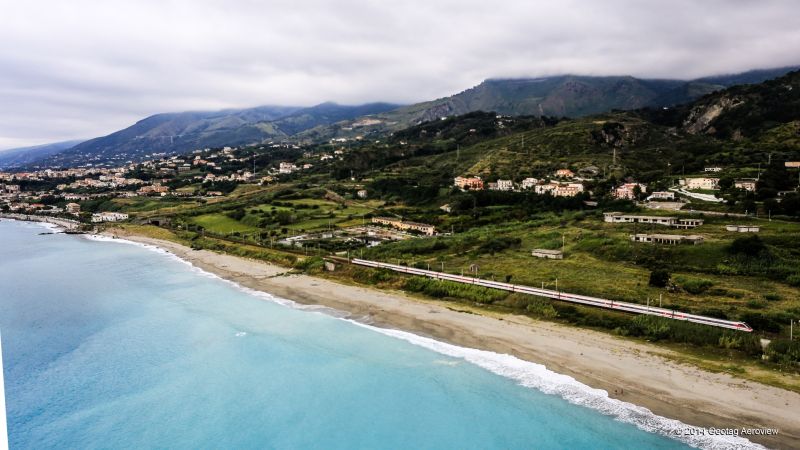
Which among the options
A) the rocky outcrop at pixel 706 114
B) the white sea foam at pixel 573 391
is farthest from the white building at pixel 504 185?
the rocky outcrop at pixel 706 114

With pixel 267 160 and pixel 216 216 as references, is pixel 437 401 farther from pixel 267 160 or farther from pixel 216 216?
pixel 267 160

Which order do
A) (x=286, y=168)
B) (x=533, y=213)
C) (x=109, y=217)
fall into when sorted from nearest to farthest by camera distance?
(x=533, y=213) < (x=109, y=217) < (x=286, y=168)

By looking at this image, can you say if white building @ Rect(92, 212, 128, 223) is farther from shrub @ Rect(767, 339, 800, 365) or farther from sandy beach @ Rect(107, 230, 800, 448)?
shrub @ Rect(767, 339, 800, 365)

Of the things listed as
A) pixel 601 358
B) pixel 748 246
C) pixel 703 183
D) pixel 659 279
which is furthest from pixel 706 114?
pixel 601 358

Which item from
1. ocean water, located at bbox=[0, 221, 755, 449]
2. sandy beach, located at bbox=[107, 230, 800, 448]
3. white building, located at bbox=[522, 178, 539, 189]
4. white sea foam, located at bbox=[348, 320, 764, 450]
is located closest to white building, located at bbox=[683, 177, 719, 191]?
white building, located at bbox=[522, 178, 539, 189]

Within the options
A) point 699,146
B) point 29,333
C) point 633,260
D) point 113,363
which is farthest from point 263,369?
point 699,146

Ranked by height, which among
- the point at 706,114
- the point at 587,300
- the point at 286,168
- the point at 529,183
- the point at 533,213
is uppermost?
the point at 706,114

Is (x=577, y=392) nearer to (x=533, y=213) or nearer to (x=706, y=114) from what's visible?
(x=533, y=213)

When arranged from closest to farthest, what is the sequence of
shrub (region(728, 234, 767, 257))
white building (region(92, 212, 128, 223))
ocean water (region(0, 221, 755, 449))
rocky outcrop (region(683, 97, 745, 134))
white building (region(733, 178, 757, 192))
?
ocean water (region(0, 221, 755, 449)) → shrub (region(728, 234, 767, 257)) → white building (region(733, 178, 757, 192)) → white building (region(92, 212, 128, 223)) → rocky outcrop (region(683, 97, 745, 134))
